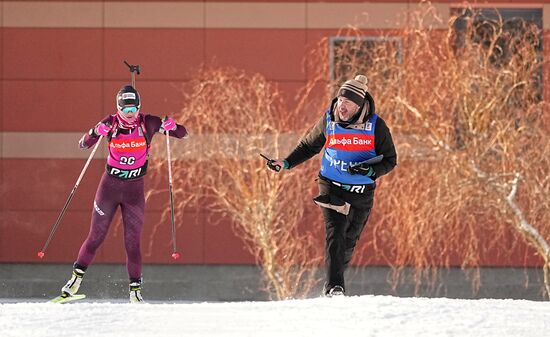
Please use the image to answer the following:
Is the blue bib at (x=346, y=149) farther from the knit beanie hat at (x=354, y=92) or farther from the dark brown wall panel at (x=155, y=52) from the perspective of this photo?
the dark brown wall panel at (x=155, y=52)

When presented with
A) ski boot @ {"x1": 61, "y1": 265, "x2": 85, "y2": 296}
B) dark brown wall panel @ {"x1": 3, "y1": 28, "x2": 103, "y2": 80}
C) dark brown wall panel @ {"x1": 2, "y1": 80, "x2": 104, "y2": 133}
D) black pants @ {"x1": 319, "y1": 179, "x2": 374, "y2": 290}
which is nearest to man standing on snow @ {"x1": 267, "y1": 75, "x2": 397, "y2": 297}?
black pants @ {"x1": 319, "y1": 179, "x2": 374, "y2": 290}

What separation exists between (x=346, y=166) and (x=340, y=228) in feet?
1.47

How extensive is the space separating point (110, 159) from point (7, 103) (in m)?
10.3

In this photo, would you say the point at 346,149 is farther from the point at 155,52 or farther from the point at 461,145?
the point at 155,52

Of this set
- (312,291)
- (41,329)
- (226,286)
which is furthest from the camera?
(226,286)

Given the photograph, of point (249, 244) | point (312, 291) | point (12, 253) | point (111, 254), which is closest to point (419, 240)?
point (312, 291)

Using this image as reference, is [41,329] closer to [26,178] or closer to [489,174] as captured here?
[489,174]

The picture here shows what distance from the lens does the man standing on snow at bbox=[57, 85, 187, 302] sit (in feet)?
33.6

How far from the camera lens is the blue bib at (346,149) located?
378 inches

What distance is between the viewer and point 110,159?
34.0 ft

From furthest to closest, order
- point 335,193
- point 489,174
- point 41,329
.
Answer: point 489,174
point 335,193
point 41,329

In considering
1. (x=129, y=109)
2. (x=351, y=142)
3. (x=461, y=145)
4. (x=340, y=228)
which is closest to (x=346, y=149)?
(x=351, y=142)

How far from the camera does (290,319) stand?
8.61 m

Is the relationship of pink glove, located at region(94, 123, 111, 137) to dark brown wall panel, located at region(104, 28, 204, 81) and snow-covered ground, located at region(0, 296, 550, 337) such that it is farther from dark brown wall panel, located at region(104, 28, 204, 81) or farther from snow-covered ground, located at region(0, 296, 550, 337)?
dark brown wall panel, located at region(104, 28, 204, 81)
